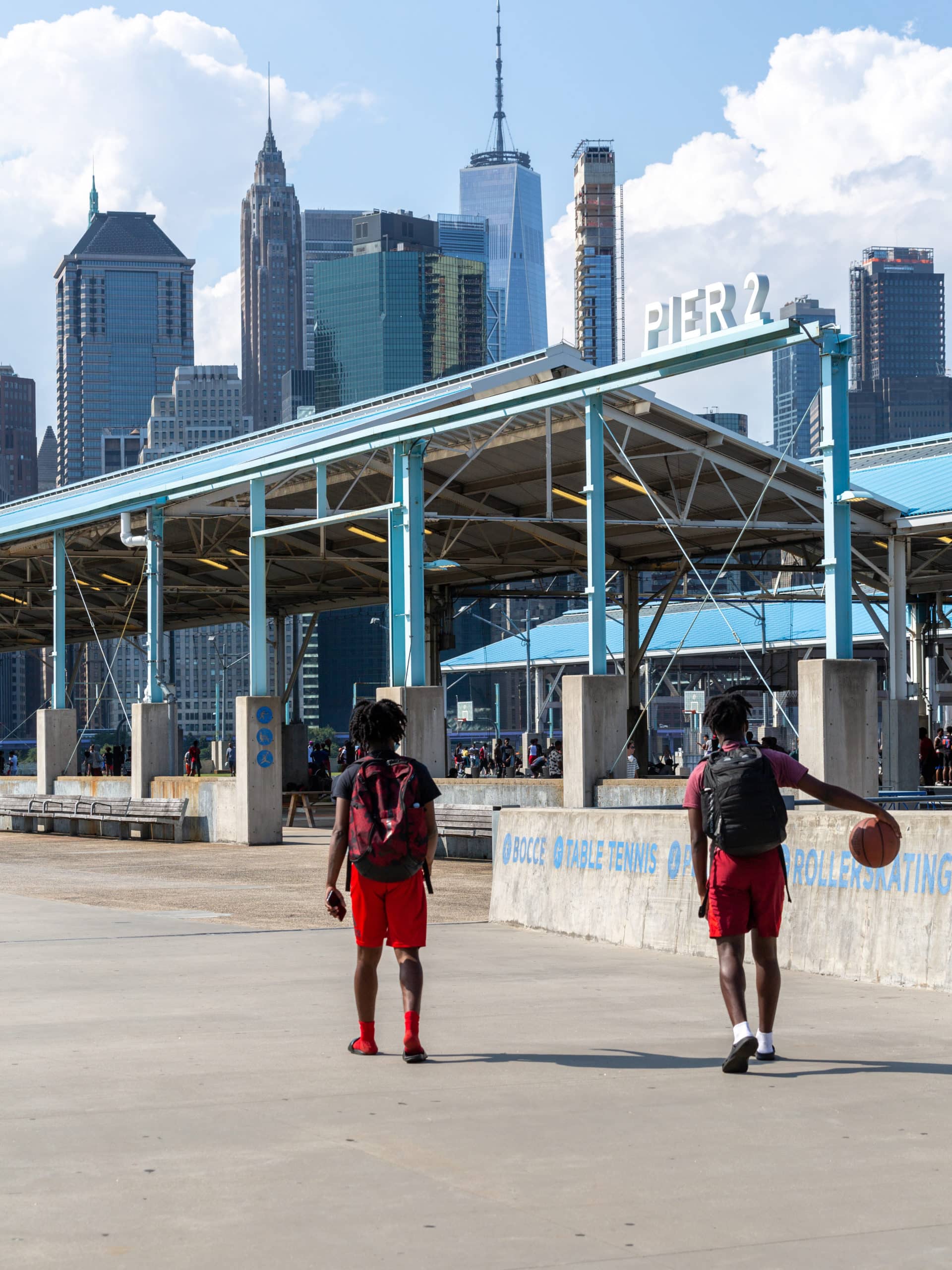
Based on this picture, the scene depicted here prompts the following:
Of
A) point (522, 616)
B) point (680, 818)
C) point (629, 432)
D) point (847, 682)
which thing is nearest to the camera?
point (680, 818)

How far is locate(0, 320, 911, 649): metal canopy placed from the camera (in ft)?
83.3

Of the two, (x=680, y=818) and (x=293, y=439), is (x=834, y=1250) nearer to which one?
(x=680, y=818)

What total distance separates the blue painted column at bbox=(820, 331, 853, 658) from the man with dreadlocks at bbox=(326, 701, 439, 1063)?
10586 mm

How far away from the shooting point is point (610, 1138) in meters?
6.10

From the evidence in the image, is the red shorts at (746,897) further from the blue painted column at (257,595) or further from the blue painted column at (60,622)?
the blue painted column at (60,622)

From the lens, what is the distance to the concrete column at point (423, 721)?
25.1 m

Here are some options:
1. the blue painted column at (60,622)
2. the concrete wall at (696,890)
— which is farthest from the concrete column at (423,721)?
the blue painted column at (60,622)

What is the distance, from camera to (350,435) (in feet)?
85.7

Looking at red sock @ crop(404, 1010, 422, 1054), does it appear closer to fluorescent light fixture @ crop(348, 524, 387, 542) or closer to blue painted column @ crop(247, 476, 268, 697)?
blue painted column @ crop(247, 476, 268, 697)

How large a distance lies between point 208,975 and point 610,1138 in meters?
5.16

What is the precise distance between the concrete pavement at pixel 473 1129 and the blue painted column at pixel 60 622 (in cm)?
2507

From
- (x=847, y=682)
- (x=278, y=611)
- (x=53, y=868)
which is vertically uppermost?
(x=278, y=611)

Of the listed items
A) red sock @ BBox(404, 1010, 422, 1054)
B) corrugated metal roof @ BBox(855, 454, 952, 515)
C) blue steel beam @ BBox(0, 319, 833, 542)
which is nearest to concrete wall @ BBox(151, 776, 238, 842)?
blue steel beam @ BBox(0, 319, 833, 542)

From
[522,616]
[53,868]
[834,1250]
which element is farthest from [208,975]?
[522,616]
